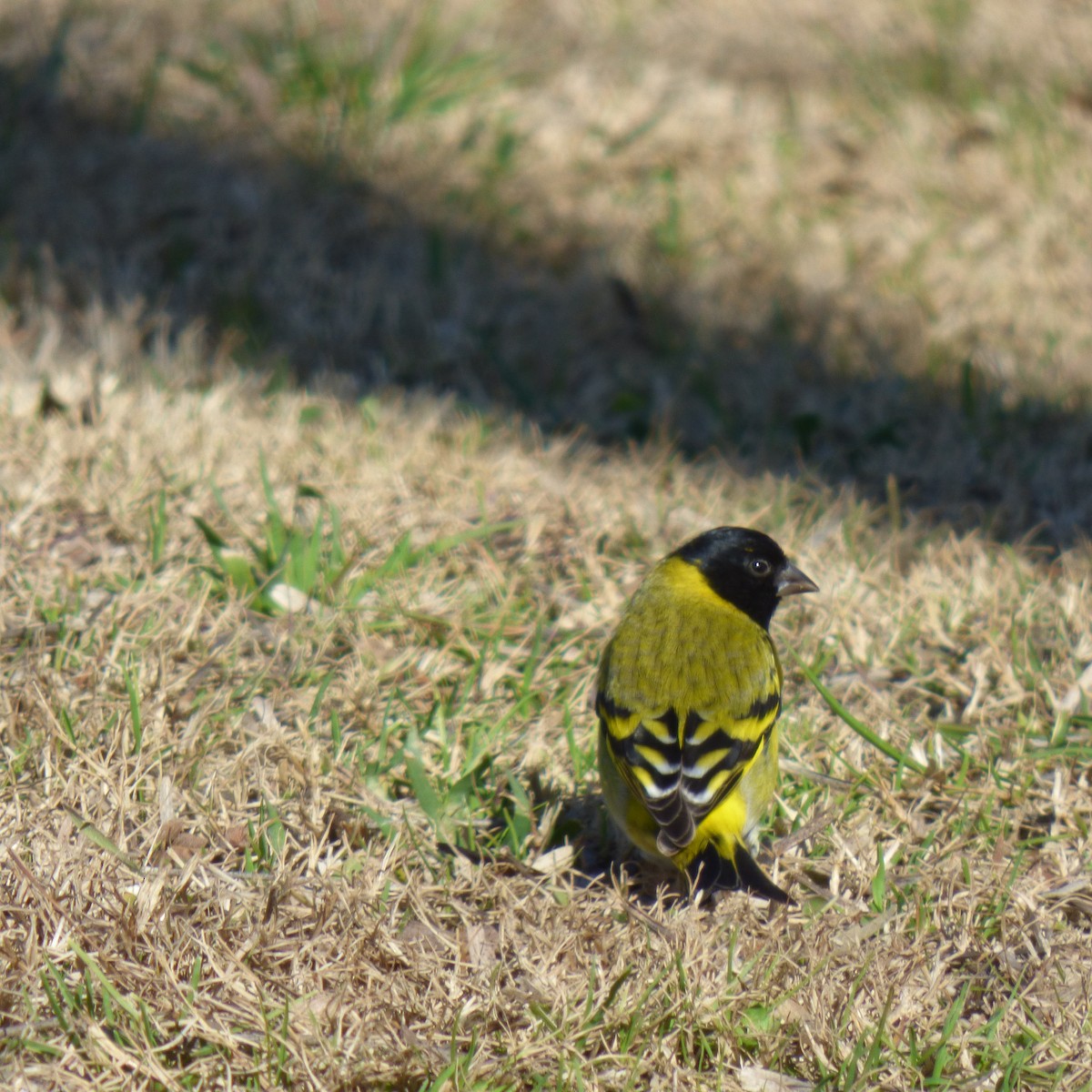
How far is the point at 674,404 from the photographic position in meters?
6.30

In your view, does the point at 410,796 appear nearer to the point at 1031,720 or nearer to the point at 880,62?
the point at 1031,720

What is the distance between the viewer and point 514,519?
5062mm

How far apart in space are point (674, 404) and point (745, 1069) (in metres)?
3.83

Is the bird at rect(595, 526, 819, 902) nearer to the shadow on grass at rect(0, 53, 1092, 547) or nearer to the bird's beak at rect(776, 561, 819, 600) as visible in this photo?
the bird's beak at rect(776, 561, 819, 600)

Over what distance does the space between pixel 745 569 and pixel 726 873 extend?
105cm

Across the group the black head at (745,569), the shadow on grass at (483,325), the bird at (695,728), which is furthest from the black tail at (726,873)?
the shadow on grass at (483,325)

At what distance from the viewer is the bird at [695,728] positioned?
3383 mm

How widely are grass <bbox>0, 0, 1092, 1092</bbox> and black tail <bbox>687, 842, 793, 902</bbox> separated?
0.29 feet

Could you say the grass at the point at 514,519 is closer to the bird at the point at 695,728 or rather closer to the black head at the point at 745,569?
the bird at the point at 695,728

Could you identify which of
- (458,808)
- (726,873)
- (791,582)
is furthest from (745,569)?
(458,808)

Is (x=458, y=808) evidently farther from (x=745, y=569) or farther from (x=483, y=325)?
(x=483, y=325)

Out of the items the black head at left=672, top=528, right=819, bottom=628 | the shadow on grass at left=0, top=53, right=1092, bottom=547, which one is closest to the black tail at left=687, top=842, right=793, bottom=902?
the black head at left=672, top=528, right=819, bottom=628

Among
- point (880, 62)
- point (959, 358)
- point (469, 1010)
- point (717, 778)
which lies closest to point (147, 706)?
point (469, 1010)

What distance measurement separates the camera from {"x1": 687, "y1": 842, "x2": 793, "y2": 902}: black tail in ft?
11.0
